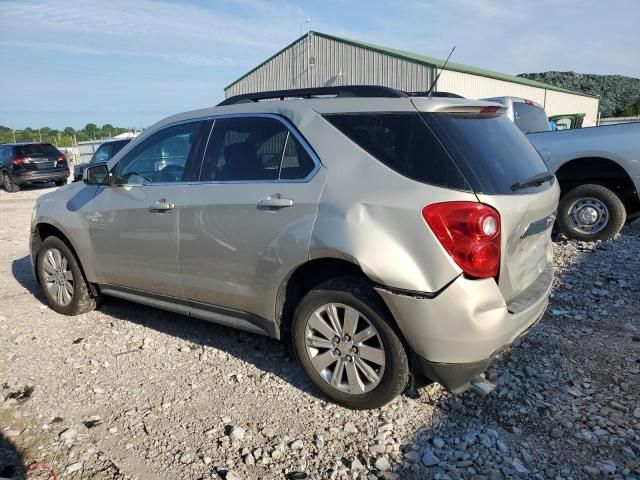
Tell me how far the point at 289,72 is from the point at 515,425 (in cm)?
2596

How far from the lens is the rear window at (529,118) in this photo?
7.56 m

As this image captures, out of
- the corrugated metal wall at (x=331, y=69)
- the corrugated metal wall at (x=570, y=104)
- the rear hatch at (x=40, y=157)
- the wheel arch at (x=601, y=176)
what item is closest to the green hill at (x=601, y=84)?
the corrugated metal wall at (x=570, y=104)

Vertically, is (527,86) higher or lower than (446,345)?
higher

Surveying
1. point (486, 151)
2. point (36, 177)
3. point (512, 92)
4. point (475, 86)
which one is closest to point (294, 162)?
point (486, 151)

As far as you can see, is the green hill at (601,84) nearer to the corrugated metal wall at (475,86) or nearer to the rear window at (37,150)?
the corrugated metal wall at (475,86)

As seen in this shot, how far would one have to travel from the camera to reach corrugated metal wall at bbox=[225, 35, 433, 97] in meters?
22.4

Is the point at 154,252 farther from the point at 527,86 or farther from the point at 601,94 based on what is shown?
the point at 601,94

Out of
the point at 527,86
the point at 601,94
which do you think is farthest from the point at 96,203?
the point at 601,94

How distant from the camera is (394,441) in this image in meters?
2.73

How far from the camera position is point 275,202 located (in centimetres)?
304

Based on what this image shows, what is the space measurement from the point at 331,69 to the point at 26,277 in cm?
2173

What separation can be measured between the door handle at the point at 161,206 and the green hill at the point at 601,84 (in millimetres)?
74702

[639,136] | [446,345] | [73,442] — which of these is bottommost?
[73,442]

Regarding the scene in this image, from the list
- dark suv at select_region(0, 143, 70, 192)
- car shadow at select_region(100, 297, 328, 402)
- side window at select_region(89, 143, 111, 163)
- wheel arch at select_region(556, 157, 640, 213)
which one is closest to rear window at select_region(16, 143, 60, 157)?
dark suv at select_region(0, 143, 70, 192)
